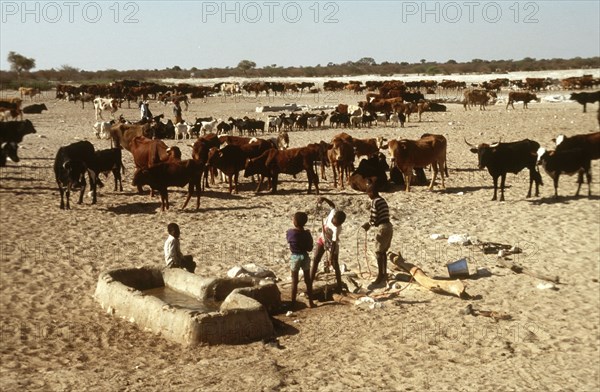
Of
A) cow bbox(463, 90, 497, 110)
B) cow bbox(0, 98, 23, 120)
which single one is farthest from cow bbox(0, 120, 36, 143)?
cow bbox(463, 90, 497, 110)

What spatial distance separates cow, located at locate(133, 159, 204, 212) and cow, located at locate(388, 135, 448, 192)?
4.67 metres

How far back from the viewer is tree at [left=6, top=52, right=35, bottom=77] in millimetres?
95125

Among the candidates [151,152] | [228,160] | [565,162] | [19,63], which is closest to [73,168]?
[151,152]

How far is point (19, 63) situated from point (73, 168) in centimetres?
9036

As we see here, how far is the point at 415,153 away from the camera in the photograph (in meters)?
16.2

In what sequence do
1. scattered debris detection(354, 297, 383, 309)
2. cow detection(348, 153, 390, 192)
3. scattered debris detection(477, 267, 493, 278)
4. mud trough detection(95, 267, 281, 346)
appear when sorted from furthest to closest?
cow detection(348, 153, 390, 192), scattered debris detection(477, 267, 493, 278), scattered debris detection(354, 297, 383, 309), mud trough detection(95, 267, 281, 346)

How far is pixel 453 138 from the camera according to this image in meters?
25.9

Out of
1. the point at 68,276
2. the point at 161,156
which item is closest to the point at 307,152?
the point at 161,156

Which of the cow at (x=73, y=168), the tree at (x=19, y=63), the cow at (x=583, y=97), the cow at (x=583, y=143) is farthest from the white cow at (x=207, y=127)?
the tree at (x=19, y=63)

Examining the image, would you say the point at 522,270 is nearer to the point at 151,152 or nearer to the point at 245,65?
the point at 151,152

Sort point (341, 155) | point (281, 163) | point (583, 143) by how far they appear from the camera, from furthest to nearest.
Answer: point (341, 155) → point (281, 163) → point (583, 143)

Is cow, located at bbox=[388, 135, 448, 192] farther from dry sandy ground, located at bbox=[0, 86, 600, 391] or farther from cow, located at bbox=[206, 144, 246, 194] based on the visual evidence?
cow, located at bbox=[206, 144, 246, 194]

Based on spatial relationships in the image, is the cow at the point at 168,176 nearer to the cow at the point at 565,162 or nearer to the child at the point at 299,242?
the child at the point at 299,242

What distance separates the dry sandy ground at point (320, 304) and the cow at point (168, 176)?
449 millimetres
